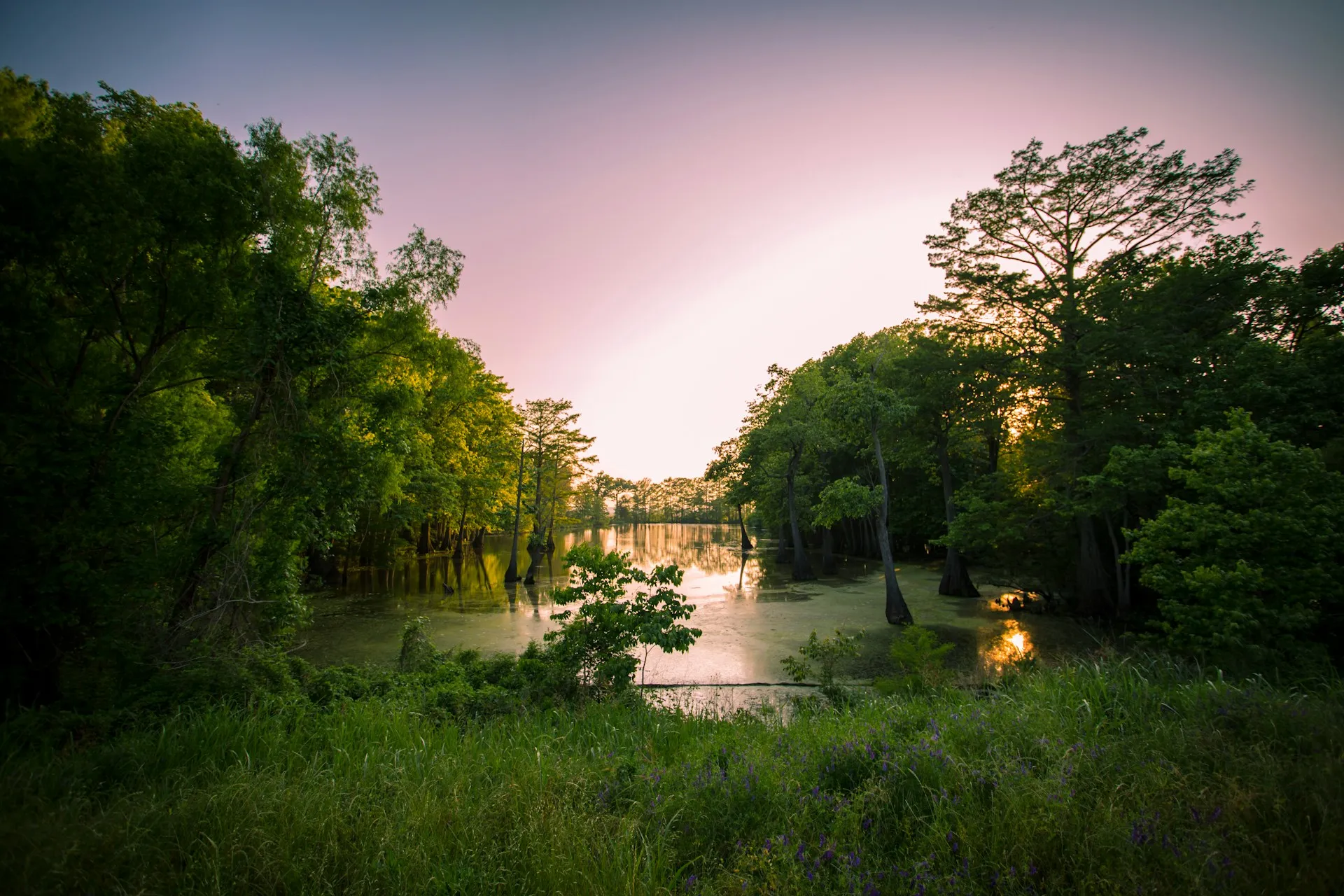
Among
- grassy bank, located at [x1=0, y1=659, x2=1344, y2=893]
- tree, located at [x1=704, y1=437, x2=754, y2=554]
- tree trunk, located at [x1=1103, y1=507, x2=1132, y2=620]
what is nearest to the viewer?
grassy bank, located at [x1=0, y1=659, x2=1344, y2=893]

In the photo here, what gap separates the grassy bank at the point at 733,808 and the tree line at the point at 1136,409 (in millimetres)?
3750

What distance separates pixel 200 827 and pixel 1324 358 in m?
18.9

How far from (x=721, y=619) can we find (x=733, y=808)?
48.1ft

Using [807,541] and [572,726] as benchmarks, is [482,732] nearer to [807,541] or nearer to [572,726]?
[572,726]

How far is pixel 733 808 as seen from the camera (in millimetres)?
3305

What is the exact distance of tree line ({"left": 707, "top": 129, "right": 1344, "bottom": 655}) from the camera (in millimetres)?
6945

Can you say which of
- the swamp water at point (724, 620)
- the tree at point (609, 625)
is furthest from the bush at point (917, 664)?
the tree at point (609, 625)

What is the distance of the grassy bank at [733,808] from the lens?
8.11 ft

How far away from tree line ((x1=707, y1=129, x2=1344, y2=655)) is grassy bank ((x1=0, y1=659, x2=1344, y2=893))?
375 cm

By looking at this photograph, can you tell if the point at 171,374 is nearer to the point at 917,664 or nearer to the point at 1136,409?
the point at 917,664

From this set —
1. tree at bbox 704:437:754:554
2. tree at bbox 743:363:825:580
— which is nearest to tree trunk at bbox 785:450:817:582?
tree at bbox 743:363:825:580

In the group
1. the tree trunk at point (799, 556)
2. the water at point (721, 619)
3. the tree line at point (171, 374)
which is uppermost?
the tree line at point (171, 374)

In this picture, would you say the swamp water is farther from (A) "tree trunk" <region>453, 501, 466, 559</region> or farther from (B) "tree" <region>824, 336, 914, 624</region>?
(A) "tree trunk" <region>453, 501, 466, 559</region>

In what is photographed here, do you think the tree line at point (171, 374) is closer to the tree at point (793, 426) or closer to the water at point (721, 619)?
the water at point (721, 619)
